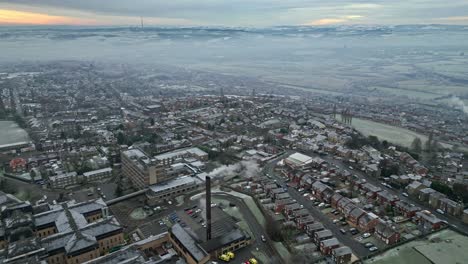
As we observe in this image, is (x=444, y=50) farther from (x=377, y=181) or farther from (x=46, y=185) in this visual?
(x=46, y=185)

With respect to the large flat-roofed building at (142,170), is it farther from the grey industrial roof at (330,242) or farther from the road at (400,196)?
the road at (400,196)

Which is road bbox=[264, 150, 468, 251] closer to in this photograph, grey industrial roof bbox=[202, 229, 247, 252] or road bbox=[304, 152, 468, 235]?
road bbox=[304, 152, 468, 235]

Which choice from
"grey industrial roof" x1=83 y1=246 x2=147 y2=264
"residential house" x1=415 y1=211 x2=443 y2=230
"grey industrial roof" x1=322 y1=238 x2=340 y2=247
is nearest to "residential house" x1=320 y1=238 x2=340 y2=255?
"grey industrial roof" x1=322 y1=238 x2=340 y2=247

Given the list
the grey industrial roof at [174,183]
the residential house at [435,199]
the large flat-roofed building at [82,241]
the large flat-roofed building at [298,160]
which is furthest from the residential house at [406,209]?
the large flat-roofed building at [82,241]

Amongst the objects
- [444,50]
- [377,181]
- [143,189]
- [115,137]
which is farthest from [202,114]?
[444,50]

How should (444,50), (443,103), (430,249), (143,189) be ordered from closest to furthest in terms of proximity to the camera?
1. (430,249)
2. (143,189)
3. (443,103)
4. (444,50)

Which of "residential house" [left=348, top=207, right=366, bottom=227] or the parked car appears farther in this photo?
"residential house" [left=348, top=207, right=366, bottom=227]
